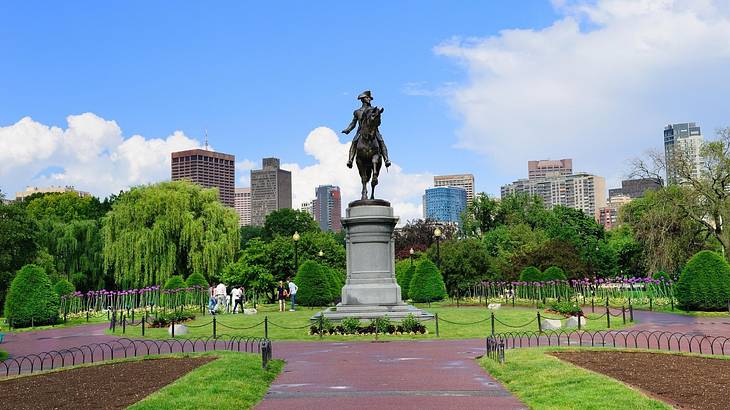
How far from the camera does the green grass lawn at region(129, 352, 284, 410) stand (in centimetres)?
1048

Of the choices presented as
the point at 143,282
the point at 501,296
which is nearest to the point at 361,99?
the point at 501,296

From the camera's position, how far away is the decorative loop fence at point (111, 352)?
15.8 m

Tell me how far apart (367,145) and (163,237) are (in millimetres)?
25789

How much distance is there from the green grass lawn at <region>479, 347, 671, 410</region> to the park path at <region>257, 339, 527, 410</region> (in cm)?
31

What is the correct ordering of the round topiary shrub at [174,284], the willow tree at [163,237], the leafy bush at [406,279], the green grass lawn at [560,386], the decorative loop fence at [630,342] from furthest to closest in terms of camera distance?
the leafy bush at [406,279]
the willow tree at [163,237]
the round topiary shrub at [174,284]
the decorative loop fence at [630,342]
the green grass lawn at [560,386]

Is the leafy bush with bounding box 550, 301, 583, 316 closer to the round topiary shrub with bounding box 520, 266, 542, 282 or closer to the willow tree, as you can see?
the round topiary shrub with bounding box 520, 266, 542, 282

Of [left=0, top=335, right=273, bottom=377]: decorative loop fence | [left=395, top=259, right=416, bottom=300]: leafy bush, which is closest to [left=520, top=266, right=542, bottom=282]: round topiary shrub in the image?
[left=395, top=259, right=416, bottom=300]: leafy bush

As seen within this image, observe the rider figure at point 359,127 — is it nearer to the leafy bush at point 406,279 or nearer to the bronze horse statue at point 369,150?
the bronze horse statue at point 369,150

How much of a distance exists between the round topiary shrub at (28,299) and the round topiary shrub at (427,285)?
67.5ft

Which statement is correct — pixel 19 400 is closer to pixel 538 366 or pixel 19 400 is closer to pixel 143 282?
pixel 538 366

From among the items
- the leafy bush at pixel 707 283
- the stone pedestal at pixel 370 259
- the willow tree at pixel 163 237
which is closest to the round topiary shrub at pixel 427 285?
the leafy bush at pixel 707 283

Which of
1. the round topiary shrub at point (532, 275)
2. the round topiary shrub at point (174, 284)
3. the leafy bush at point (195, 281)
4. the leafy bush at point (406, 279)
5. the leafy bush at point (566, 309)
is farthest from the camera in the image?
the leafy bush at point (406, 279)

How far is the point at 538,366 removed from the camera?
44.7ft

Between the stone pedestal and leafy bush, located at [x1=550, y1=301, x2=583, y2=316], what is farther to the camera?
leafy bush, located at [x1=550, y1=301, x2=583, y2=316]
